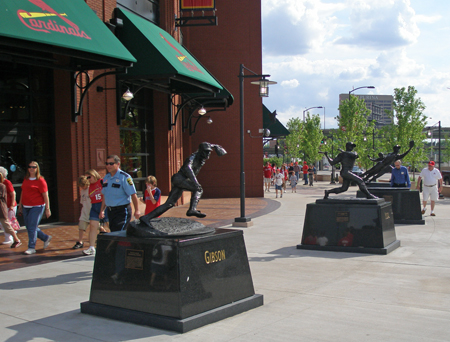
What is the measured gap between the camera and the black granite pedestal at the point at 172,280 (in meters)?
4.96

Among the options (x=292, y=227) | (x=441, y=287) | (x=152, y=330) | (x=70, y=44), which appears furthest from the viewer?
(x=292, y=227)

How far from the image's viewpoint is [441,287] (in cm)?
658

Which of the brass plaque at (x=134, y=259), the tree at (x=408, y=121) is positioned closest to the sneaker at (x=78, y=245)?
the brass plaque at (x=134, y=259)

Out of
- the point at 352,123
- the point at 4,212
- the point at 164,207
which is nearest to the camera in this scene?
the point at 164,207

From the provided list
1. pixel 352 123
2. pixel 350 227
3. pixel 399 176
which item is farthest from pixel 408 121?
pixel 350 227

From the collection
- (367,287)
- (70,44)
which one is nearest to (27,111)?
(70,44)

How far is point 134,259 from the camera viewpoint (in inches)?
209

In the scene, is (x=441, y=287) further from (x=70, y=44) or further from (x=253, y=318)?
(x=70, y=44)

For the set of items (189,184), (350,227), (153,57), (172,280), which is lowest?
(350,227)

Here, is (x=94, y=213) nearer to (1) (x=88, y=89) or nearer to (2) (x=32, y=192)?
(2) (x=32, y=192)

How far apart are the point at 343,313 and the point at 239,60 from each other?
1945 cm

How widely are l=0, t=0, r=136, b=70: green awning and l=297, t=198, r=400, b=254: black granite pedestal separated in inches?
231

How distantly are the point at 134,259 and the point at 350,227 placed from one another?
211 inches

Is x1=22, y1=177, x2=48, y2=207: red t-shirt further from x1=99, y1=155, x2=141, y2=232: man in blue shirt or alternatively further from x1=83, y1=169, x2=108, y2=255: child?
x1=99, y1=155, x2=141, y2=232: man in blue shirt
